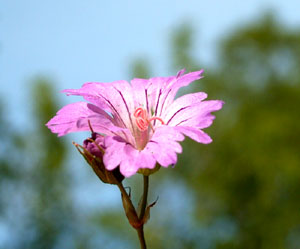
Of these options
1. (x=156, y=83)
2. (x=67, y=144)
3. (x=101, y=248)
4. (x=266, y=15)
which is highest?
(x=156, y=83)

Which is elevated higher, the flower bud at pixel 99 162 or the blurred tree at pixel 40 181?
the flower bud at pixel 99 162

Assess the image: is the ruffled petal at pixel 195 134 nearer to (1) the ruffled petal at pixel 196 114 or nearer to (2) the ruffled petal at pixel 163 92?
(1) the ruffled petal at pixel 196 114

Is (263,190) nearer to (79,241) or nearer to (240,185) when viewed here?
(240,185)

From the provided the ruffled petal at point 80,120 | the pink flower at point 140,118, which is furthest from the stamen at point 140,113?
the ruffled petal at point 80,120

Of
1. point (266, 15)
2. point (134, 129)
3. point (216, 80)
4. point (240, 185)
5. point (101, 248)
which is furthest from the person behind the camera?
point (266, 15)

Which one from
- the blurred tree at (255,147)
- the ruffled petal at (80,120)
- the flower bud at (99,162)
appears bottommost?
the blurred tree at (255,147)

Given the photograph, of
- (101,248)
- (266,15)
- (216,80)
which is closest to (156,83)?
(101,248)

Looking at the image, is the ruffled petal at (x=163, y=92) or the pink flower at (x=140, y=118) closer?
the pink flower at (x=140, y=118)

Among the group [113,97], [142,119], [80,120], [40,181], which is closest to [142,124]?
[142,119]

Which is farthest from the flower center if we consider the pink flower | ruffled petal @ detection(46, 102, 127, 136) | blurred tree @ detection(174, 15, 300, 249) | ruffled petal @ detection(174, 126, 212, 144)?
blurred tree @ detection(174, 15, 300, 249)
